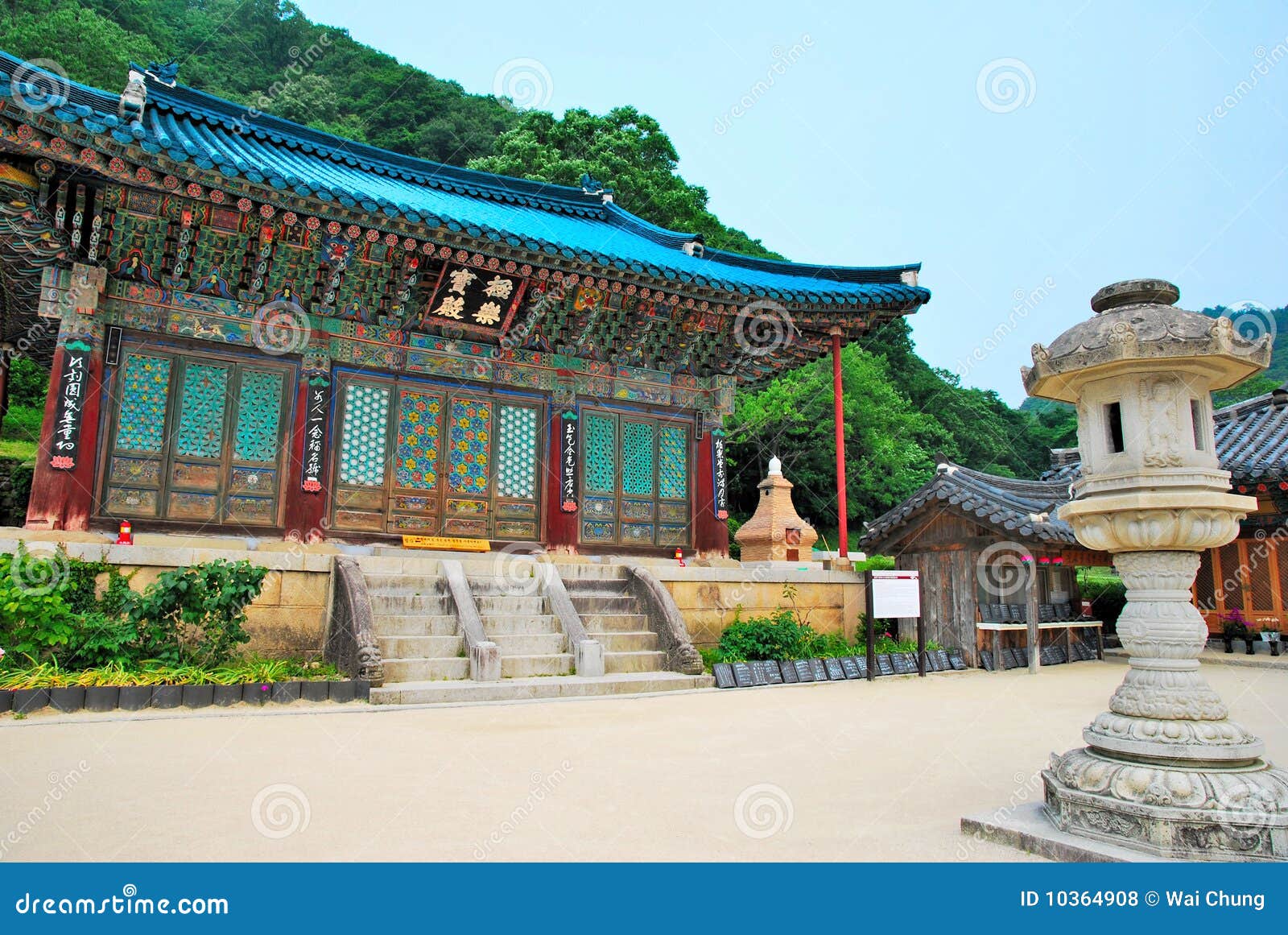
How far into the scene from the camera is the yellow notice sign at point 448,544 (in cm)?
1065

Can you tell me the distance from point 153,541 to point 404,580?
9.40 ft

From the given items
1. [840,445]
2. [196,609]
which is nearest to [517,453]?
[840,445]

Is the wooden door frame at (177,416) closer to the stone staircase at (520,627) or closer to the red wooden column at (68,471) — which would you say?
the red wooden column at (68,471)

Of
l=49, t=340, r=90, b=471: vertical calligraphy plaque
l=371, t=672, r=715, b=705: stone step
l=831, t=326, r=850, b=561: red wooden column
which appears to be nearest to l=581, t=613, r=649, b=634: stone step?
l=371, t=672, r=715, b=705: stone step

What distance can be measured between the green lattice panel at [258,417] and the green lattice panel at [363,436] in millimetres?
844

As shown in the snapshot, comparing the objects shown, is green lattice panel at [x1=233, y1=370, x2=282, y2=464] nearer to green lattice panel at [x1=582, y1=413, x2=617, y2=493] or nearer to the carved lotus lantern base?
green lattice panel at [x1=582, y1=413, x2=617, y2=493]

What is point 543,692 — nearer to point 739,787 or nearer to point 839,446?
point 739,787

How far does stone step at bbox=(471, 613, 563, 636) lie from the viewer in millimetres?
8930

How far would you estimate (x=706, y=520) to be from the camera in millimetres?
12781

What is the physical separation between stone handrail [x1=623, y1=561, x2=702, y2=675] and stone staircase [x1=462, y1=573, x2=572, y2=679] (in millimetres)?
1262

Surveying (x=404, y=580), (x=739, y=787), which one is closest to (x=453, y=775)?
(x=739, y=787)

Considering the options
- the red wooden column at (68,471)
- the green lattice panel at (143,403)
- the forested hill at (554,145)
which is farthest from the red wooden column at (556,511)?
the forested hill at (554,145)

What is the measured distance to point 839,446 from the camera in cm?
1184

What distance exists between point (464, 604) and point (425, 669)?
103cm
